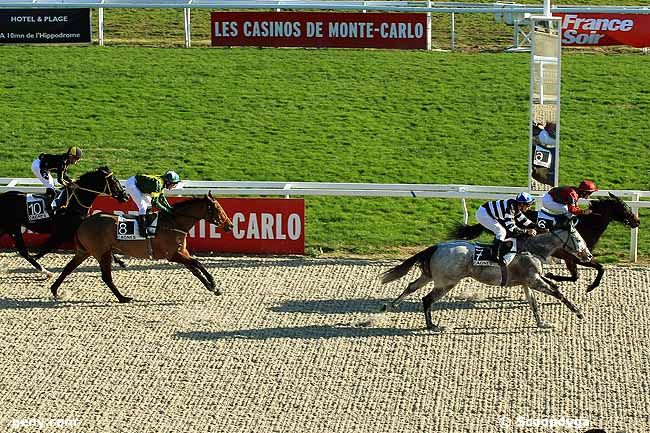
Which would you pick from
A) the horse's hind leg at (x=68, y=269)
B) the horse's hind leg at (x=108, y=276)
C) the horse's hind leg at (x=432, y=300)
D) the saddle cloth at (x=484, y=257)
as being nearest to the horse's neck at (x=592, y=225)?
the saddle cloth at (x=484, y=257)

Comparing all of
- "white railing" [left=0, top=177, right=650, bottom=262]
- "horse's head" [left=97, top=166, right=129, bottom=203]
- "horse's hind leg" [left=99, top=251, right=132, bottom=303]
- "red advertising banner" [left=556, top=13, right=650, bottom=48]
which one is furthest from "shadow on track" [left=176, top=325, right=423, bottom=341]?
"red advertising banner" [left=556, top=13, right=650, bottom=48]

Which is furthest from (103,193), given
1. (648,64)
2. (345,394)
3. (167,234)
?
(648,64)

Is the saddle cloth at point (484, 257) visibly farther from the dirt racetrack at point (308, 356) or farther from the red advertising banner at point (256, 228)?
the red advertising banner at point (256, 228)

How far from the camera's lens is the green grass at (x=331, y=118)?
21391 mm

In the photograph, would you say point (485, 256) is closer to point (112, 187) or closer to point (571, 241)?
point (571, 241)

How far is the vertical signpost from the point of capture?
16.9 m

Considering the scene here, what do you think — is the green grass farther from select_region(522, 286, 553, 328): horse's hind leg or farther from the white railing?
select_region(522, 286, 553, 328): horse's hind leg

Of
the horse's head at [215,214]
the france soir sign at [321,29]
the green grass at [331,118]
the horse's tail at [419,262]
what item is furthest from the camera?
the france soir sign at [321,29]

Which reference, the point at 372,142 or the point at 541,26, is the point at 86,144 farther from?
the point at 541,26

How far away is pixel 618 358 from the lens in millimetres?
13539

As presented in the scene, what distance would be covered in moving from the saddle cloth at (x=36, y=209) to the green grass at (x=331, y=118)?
4088 mm

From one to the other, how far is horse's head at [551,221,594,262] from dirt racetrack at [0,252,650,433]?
712 millimetres

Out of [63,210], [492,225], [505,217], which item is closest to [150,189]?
[63,210]

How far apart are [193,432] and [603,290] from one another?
6.24m
